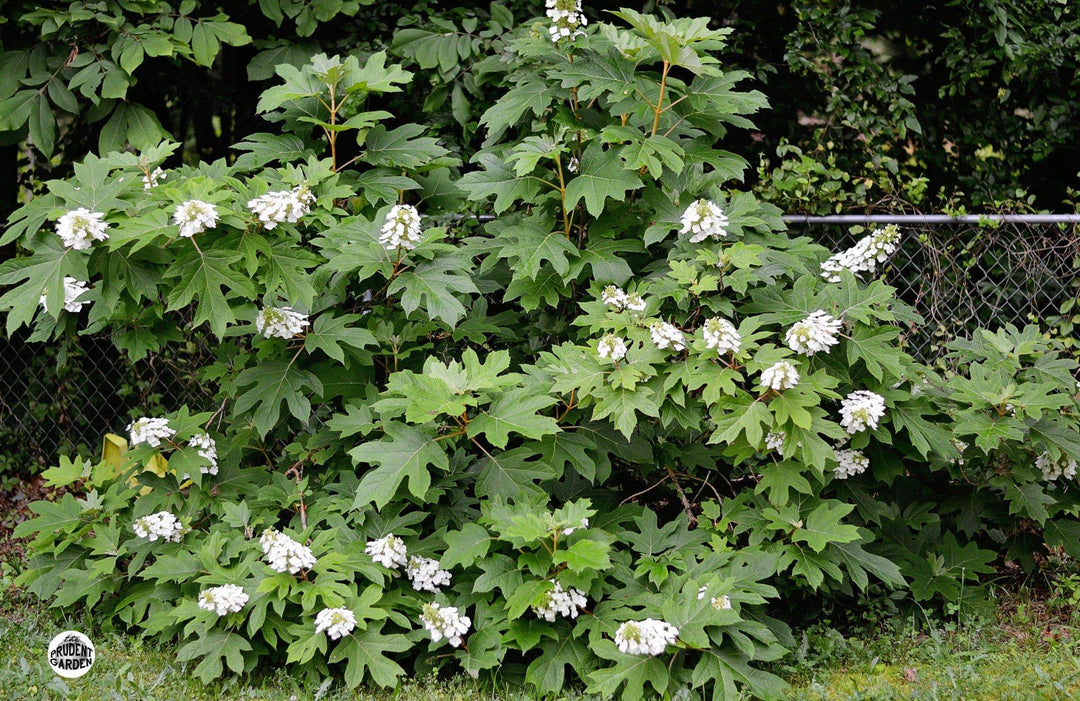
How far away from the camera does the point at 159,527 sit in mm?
3537

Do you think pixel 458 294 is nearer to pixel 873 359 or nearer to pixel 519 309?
pixel 519 309

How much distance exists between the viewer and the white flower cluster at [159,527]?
11.6 feet

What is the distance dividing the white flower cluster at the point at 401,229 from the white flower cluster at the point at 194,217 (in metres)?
0.56

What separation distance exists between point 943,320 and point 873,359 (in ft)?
5.43

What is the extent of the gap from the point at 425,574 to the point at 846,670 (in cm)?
143

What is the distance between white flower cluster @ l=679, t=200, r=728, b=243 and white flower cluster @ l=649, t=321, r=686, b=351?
0.38 meters

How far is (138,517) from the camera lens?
144 inches

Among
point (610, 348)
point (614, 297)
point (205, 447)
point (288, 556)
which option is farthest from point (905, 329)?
point (205, 447)

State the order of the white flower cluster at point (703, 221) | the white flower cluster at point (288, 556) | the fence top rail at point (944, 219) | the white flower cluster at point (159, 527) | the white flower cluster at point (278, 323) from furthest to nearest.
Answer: the fence top rail at point (944, 219)
the white flower cluster at point (159, 527)
the white flower cluster at point (278, 323)
the white flower cluster at point (703, 221)
the white flower cluster at point (288, 556)

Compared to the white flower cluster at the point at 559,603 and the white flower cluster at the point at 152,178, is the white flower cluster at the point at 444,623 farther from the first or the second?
the white flower cluster at the point at 152,178


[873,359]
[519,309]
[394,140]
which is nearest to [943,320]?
[873,359]

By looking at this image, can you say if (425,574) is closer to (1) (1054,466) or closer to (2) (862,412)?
(2) (862,412)

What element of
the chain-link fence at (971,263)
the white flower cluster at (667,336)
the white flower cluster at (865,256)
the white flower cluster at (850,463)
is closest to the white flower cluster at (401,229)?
the white flower cluster at (667,336)

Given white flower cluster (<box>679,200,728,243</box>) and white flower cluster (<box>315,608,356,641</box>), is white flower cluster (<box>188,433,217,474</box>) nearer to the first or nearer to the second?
white flower cluster (<box>315,608,356,641</box>)
